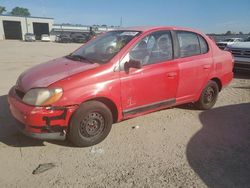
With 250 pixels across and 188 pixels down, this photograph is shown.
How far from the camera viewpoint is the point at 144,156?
3848mm

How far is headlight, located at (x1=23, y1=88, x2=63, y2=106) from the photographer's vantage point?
11.9 feet

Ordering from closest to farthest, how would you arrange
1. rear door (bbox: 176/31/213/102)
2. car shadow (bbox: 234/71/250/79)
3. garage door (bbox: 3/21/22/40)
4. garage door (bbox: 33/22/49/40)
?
rear door (bbox: 176/31/213/102) → car shadow (bbox: 234/71/250/79) → garage door (bbox: 3/21/22/40) → garage door (bbox: 33/22/49/40)

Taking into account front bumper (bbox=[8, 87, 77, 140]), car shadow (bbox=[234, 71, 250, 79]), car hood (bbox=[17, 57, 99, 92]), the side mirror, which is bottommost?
car shadow (bbox=[234, 71, 250, 79])

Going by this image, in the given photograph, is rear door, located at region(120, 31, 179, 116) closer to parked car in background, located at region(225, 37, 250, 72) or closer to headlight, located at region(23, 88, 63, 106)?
headlight, located at region(23, 88, 63, 106)

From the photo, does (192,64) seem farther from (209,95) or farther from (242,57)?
(242,57)

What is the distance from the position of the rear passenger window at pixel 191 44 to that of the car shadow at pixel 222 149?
1.33 meters

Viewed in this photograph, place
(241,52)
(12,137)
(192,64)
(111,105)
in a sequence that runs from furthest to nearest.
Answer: (241,52)
(192,64)
(12,137)
(111,105)

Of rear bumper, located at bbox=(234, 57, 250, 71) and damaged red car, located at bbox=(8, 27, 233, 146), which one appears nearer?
damaged red car, located at bbox=(8, 27, 233, 146)

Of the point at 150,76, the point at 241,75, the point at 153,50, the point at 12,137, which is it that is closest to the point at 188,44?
the point at 153,50

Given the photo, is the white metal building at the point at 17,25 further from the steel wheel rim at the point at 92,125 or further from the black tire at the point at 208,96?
the steel wheel rim at the point at 92,125

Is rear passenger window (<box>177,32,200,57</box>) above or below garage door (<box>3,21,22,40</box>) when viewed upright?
above

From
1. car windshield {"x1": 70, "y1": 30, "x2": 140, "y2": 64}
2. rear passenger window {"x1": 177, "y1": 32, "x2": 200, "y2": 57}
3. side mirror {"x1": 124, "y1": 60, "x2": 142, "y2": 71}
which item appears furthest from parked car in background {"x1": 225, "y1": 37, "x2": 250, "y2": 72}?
side mirror {"x1": 124, "y1": 60, "x2": 142, "y2": 71}

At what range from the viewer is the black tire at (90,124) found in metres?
3.83

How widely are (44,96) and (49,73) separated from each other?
563 millimetres
